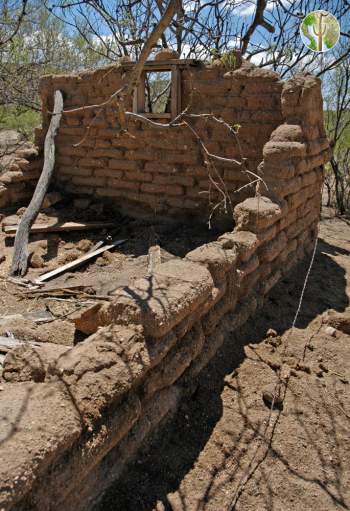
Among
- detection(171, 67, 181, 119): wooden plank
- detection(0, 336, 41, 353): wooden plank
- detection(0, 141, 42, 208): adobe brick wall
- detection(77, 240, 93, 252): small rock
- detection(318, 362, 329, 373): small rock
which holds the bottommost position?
detection(318, 362, 329, 373): small rock

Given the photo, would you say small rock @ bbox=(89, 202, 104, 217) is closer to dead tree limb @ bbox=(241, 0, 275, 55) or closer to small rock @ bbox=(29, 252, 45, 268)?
small rock @ bbox=(29, 252, 45, 268)

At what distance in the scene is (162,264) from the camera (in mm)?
3203

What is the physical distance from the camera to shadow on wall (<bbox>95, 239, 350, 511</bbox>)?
7.45 ft

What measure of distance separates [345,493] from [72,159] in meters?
5.67

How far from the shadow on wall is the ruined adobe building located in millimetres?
91

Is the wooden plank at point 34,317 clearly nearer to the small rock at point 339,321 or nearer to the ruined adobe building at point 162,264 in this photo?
the ruined adobe building at point 162,264

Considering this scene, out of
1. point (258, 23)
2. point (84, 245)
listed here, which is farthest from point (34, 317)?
point (258, 23)

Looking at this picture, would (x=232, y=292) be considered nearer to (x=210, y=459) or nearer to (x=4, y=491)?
(x=210, y=459)

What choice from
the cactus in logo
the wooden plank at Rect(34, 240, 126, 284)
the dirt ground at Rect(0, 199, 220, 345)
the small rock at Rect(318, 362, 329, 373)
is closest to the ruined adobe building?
the dirt ground at Rect(0, 199, 220, 345)

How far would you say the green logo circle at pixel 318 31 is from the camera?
6043mm

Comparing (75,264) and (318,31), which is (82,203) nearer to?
(75,264)

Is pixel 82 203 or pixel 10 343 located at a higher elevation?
pixel 82 203

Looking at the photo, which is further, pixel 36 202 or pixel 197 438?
pixel 36 202

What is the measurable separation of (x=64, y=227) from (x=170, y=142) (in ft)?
5.83
